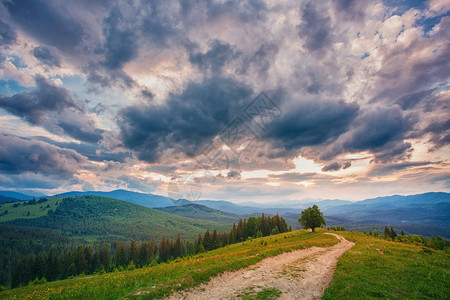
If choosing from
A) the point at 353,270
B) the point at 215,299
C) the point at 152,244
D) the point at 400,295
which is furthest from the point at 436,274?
the point at 152,244

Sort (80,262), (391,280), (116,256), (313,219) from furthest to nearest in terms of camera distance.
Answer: (116,256) < (80,262) < (313,219) < (391,280)

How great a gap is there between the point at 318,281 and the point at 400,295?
5.02 metres

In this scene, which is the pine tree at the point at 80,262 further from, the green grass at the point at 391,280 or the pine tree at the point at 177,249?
the green grass at the point at 391,280

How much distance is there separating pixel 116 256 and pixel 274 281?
100m

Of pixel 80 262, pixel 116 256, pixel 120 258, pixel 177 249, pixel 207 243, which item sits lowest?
pixel 120 258

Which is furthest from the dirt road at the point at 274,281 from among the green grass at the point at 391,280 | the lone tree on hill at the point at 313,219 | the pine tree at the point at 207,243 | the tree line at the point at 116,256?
the pine tree at the point at 207,243

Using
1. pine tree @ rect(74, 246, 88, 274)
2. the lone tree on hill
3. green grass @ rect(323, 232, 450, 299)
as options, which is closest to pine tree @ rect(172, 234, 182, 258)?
pine tree @ rect(74, 246, 88, 274)

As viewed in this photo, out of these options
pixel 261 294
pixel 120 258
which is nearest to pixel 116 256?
pixel 120 258

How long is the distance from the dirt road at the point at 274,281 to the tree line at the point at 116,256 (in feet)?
204

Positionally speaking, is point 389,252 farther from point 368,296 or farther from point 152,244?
point 152,244

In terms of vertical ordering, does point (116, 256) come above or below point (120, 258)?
above

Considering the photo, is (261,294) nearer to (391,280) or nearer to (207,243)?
(391,280)

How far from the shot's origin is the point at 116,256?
87812mm

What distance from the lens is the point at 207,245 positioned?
260 feet
